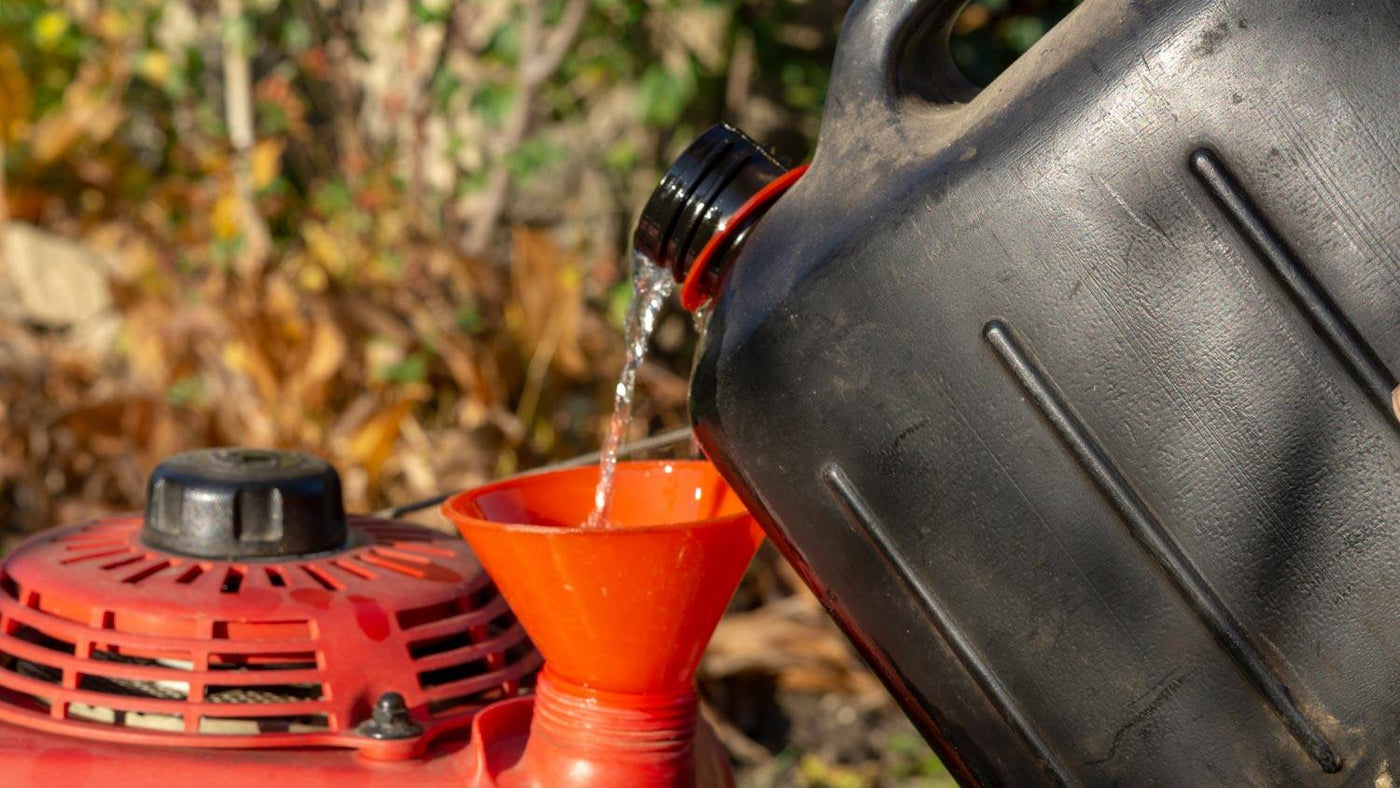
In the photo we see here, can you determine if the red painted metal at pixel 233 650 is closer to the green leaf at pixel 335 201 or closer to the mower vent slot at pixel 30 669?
the mower vent slot at pixel 30 669

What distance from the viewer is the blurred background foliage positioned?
3.07 metres

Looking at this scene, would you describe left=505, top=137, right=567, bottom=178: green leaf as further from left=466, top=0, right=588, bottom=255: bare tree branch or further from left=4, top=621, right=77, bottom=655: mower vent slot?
left=4, top=621, right=77, bottom=655: mower vent slot

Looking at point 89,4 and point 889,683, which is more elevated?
point 89,4

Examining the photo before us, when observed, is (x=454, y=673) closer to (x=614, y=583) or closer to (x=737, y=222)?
(x=614, y=583)

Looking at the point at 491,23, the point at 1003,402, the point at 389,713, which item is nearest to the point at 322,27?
the point at 491,23

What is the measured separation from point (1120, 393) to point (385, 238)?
2774 mm

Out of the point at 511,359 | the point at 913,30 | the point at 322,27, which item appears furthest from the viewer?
the point at 322,27

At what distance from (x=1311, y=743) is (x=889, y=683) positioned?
0.28 meters

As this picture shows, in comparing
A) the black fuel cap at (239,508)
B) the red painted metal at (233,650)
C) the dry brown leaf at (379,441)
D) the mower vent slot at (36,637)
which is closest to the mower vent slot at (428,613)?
the red painted metal at (233,650)

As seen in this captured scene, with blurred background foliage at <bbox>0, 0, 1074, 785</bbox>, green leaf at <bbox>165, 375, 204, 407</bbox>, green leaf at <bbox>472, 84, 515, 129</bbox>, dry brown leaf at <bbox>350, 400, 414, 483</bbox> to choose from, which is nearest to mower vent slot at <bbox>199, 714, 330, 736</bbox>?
blurred background foliage at <bbox>0, 0, 1074, 785</bbox>

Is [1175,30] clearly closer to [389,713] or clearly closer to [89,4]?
[389,713]

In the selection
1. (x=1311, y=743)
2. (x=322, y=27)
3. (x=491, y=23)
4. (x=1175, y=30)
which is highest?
(x=322, y=27)

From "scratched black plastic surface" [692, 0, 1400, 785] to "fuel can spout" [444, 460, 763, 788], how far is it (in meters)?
0.09

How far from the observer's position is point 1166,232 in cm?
90
